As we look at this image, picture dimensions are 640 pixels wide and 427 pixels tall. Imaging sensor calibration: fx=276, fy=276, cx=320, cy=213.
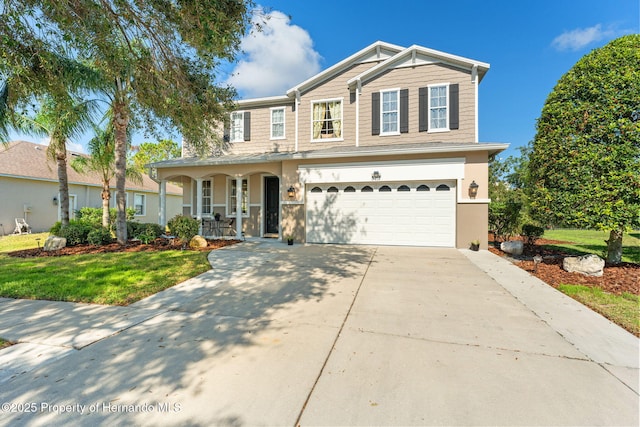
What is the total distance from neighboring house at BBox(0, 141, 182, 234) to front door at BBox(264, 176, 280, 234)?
30.2 ft

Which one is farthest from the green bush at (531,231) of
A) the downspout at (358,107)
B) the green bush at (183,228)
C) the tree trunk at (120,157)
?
the tree trunk at (120,157)

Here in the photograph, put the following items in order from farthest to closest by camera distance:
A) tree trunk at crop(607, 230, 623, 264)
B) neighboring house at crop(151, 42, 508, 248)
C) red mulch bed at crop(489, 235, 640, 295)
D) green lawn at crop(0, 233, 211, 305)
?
neighboring house at crop(151, 42, 508, 248) < tree trunk at crop(607, 230, 623, 264) < red mulch bed at crop(489, 235, 640, 295) < green lawn at crop(0, 233, 211, 305)

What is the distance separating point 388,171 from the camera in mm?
9742

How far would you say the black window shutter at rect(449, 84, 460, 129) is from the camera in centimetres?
989

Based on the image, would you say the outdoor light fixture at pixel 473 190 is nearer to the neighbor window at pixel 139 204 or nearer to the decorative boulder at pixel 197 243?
the decorative boulder at pixel 197 243

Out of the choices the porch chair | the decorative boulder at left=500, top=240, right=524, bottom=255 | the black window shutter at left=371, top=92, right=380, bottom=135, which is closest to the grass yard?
the decorative boulder at left=500, top=240, right=524, bottom=255

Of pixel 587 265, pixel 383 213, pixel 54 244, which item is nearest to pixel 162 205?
pixel 54 244

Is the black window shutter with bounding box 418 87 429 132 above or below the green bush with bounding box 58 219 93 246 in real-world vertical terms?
above

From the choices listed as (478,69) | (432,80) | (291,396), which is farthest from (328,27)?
(291,396)

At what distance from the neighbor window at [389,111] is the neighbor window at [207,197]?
8.17 m

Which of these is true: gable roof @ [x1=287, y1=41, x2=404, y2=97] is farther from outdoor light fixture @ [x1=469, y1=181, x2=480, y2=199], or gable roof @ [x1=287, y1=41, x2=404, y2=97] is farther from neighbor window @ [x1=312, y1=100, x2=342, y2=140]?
outdoor light fixture @ [x1=469, y1=181, x2=480, y2=199]

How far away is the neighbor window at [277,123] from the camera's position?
39.9 feet

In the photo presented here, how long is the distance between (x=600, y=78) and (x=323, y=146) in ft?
26.2

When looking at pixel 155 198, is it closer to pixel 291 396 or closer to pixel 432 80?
pixel 432 80
